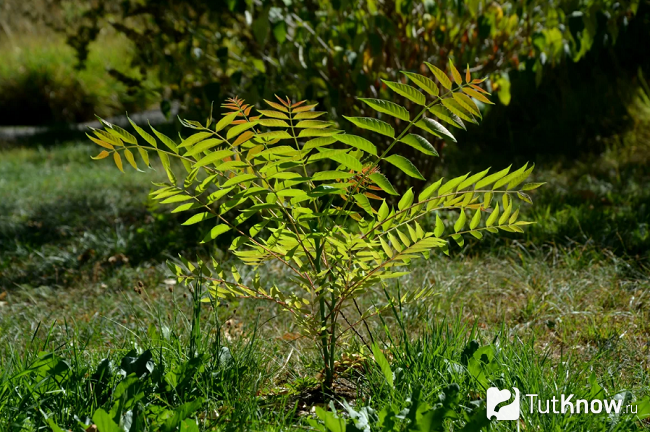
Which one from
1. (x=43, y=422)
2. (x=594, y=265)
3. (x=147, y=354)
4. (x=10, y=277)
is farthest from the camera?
(x=10, y=277)

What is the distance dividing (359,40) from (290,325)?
1506 millimetres

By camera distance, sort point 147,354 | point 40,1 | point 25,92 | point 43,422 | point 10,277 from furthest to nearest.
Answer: point 40,1, point 25,92, point 10,277, point 147,354, point 43,422

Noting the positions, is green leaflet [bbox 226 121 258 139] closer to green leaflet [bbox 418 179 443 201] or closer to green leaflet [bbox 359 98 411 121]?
green leaflet [bbox 359 98 411 121]

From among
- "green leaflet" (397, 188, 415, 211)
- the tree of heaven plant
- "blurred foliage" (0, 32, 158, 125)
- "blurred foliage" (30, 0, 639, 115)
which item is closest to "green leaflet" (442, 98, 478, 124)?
the tree of heaven plant

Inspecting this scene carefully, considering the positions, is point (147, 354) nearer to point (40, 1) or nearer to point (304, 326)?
point (304, 326)

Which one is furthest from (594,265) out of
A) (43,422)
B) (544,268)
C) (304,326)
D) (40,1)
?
(40,1)

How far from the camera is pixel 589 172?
5.16 meters

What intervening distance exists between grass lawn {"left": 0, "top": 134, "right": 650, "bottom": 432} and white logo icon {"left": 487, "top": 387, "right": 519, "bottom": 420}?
0.03m

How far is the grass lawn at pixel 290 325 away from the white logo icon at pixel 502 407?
0.03 metres

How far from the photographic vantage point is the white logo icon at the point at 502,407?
1.73 meters

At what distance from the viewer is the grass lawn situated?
187 centimetres

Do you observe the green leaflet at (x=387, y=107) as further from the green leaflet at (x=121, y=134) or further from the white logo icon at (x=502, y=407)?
the white logo icon at (x=502, y=407)

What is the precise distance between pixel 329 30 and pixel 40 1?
15619mm

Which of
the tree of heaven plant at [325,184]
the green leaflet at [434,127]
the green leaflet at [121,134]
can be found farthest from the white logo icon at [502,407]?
the green leaflet at [121,134]
